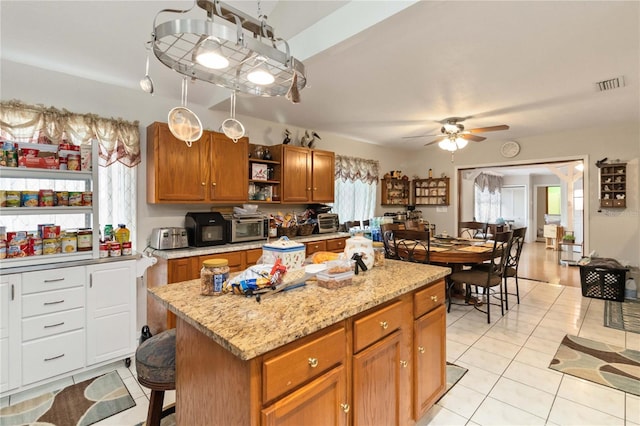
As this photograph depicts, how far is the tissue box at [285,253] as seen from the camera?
5.66 feet

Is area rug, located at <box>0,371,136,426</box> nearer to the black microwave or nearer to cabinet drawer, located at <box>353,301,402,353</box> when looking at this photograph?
the black microwave

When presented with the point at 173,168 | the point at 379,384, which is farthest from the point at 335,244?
the point at 379,384

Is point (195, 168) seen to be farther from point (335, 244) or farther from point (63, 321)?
point (335, 244)

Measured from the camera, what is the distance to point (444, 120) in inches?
164

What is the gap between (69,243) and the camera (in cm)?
246

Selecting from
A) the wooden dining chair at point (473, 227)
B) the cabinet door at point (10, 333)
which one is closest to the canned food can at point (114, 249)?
the cabinet door at point (10, 333)

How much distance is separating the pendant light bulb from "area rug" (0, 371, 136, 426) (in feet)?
7.37

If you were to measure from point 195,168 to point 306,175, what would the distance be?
1.52 metres

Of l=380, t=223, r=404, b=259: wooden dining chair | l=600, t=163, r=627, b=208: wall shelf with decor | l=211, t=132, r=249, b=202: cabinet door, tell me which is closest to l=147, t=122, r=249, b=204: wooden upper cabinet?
l=211, t=132, r=249, b=202: cabinet door

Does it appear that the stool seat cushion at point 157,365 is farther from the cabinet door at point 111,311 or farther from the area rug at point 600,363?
the area rug at point 600,363

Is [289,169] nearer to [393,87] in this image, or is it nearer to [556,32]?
[393,87]

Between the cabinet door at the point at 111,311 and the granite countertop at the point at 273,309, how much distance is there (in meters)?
1.31

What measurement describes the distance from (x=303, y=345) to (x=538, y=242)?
37.3ft

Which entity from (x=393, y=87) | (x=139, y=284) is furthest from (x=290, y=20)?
(x=139, y=284)
